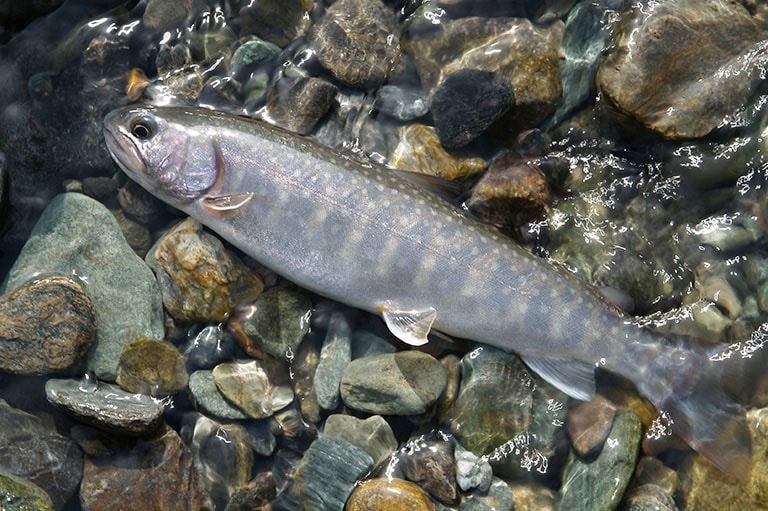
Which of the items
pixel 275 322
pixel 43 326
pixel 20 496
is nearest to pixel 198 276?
pixel 275 322

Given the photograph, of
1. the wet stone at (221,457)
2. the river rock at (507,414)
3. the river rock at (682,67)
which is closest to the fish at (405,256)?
the river rock at (507,414)

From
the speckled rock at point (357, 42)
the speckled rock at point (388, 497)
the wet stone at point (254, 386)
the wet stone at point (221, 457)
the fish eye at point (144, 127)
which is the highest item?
the speckled rock at point (357, 42)

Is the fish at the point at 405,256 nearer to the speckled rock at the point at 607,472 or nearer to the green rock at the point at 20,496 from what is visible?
the speckled rock at the point at 607,472

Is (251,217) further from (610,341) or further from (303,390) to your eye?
(610,341)

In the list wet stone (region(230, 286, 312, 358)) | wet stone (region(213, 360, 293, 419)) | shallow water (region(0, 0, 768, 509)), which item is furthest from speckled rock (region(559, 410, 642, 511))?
wet stone (region(230, 286, 312, 358))

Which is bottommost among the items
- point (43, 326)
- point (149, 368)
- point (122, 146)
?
point (149, 368)

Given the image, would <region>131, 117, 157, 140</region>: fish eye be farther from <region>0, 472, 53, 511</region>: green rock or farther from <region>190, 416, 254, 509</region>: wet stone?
<region>0, 472, 53, 511</region>: green rock

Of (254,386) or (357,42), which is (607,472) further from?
(357,42)
